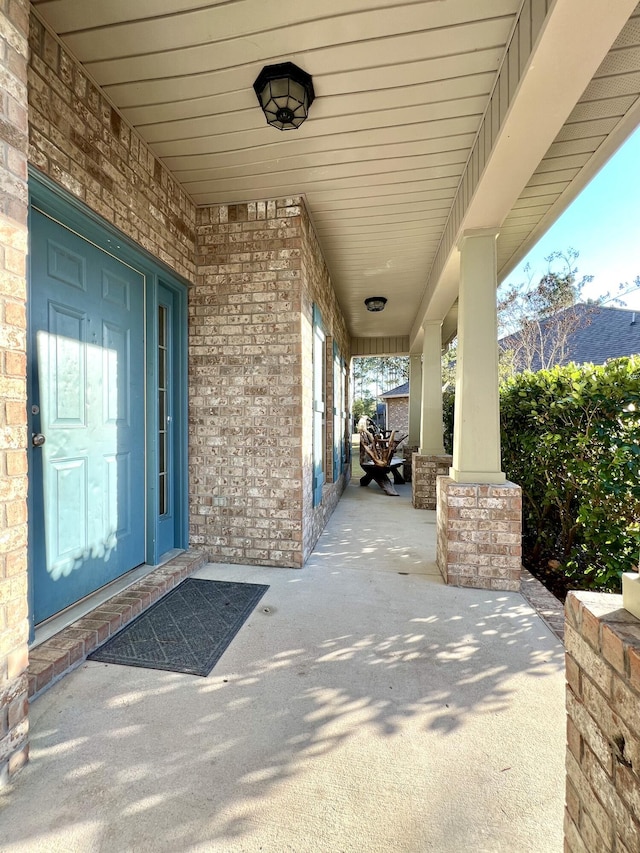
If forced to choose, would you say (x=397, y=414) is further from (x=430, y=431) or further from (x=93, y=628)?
(x=93, y=628)

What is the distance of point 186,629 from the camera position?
221 cm

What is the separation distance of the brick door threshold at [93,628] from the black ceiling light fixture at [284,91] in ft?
9.36

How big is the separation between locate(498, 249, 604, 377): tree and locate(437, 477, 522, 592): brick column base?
917 centimetres

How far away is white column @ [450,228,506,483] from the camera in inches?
116

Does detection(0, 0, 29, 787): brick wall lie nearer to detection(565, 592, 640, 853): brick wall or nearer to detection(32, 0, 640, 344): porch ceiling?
detection(32, 0, 640, 344): porch ceiling

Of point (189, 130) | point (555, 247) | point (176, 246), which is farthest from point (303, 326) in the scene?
point (555, 247)

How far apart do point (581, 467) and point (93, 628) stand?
315cm

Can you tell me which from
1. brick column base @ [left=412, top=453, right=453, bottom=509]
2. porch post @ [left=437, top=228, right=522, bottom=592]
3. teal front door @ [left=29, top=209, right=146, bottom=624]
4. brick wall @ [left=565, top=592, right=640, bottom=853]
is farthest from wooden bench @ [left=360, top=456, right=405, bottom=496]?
brick wall @ [left=565, top=592, right=640, bottom=853]

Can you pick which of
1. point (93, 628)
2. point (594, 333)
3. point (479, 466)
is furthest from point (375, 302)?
point (594, 333)

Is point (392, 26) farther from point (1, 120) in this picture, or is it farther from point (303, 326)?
point (303, 326)

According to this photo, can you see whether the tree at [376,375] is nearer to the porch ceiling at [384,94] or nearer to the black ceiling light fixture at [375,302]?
the black ceiling light fixture at [375,302]

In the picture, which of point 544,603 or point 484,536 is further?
point 484,536

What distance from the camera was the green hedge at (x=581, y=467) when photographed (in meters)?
2.47

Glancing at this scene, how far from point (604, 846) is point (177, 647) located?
1.83 metres
